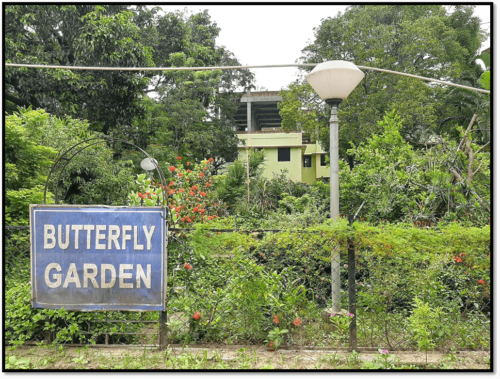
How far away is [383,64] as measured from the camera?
1627cm

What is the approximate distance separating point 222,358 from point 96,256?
1677 mm

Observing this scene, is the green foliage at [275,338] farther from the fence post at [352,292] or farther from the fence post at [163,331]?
the fence post at [163,331]

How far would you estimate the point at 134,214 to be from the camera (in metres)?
3.48

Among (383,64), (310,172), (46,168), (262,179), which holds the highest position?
(383,64)

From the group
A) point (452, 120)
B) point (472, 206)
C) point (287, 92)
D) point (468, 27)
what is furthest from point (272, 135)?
point (472, 206)

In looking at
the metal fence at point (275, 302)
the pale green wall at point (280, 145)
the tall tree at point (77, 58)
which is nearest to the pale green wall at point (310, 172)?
the pale green wall at point (280, 145)

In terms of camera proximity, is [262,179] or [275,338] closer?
[275,338]

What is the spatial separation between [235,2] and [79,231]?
9.74 ft

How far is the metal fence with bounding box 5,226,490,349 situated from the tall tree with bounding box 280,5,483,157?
13196mm

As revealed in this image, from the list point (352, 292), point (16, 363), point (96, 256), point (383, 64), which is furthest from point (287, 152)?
point (16, 363)

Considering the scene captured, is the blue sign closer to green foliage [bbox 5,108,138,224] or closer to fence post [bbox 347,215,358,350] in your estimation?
fence post [bbox 347,215,358,350]

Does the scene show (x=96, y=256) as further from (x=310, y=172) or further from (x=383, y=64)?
(x=310, y=172)

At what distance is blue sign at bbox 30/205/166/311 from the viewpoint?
3451mm

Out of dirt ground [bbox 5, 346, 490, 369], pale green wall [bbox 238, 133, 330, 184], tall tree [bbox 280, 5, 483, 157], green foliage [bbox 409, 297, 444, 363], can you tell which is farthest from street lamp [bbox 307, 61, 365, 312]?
pale green wall [bbox 238, 133, 330, 184]
